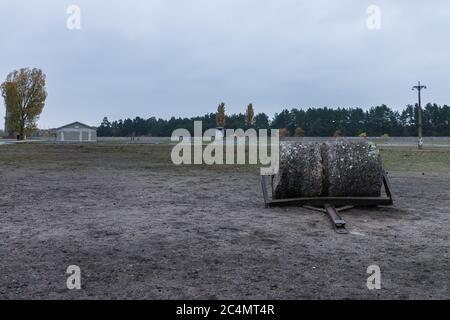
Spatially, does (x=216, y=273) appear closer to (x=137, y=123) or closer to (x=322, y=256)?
(x=322, y=256)

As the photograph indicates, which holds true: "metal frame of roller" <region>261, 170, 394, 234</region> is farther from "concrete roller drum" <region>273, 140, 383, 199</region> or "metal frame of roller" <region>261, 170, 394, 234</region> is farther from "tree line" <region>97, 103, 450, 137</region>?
"tree line" <region>97, 103, 450, 137</region>

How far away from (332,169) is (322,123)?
137m

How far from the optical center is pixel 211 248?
19.1ft

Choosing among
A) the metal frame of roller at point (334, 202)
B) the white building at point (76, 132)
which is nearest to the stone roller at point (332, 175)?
the metal frame of roller at point (334, 202)

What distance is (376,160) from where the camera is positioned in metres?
8.67

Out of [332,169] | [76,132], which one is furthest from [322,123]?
[332,169]

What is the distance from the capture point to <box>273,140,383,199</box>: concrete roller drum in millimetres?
8664

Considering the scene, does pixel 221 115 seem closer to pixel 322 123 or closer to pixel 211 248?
pixel 322 123

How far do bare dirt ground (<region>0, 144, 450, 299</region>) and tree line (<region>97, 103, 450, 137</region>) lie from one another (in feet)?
400

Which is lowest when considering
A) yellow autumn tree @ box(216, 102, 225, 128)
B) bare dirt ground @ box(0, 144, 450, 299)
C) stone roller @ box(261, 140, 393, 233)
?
bare dirt ground @ box(0, 144, 450, 299)

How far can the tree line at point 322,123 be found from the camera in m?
134

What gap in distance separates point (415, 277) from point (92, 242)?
4221 millimetres

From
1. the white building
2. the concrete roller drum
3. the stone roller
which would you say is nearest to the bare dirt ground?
the stone roller
